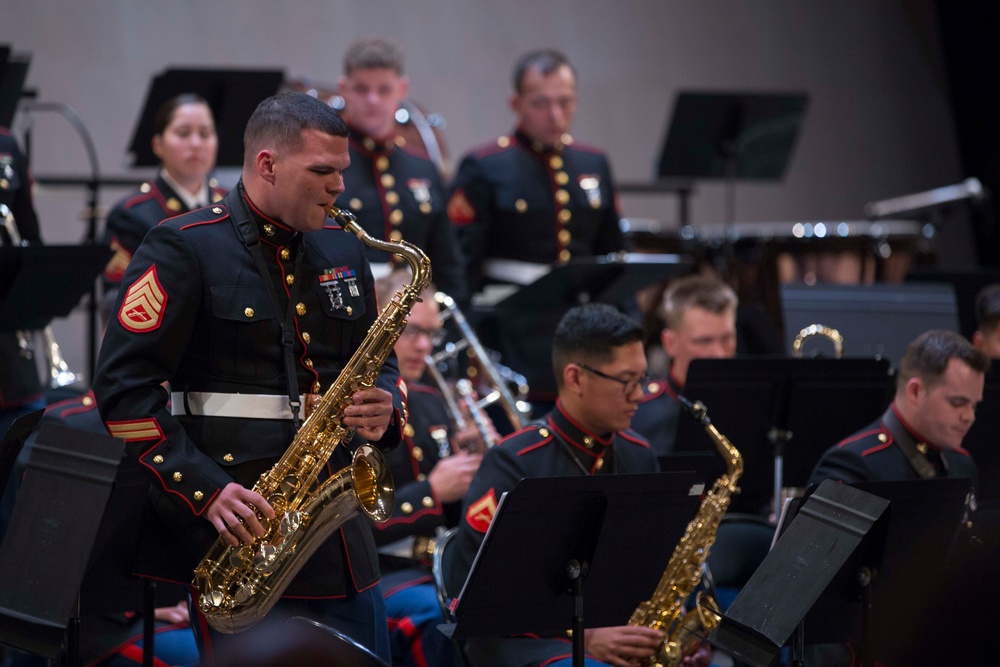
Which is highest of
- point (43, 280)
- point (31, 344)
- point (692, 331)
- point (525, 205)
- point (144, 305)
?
point (144, 305)

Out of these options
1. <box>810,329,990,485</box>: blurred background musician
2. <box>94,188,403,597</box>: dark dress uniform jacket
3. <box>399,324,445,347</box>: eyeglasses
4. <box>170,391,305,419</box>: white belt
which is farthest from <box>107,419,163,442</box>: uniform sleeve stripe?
<box>810,329,990,485</box>: blurred background musician

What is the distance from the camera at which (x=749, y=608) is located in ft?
9.77

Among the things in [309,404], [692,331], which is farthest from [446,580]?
[692,331]

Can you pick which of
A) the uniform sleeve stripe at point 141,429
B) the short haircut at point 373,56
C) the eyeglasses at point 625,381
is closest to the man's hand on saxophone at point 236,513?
the uniform sleeve stripe at point 141,429

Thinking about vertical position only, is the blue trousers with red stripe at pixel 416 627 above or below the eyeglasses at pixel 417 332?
below

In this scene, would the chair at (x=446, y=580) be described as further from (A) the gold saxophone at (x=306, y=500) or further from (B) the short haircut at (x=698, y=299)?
(B) the short haircut at (x=698, y=299)

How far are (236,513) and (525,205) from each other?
3.33m

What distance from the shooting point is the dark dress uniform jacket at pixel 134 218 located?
191 inches

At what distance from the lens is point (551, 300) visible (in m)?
5.41

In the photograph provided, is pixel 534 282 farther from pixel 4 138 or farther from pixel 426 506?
pixel 4 138

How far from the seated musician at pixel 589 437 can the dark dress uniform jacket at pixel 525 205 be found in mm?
1854

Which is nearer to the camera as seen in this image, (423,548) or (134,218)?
(423,548)

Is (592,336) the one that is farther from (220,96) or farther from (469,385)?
(220,96)

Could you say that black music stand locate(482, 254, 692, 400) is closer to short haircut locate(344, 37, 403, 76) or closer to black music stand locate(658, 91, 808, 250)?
short haircut locate(344, 37, 403, 76)
